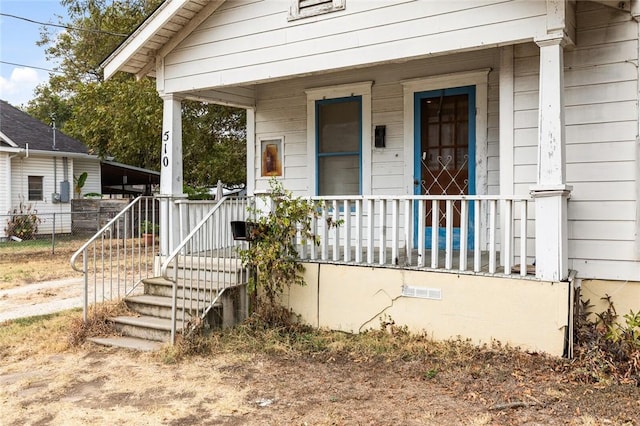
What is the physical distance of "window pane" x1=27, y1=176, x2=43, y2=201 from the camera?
1744cm

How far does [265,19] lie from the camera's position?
227 inches

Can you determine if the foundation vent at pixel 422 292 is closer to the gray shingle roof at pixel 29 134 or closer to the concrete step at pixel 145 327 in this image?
the concrete step at pixel 145 327

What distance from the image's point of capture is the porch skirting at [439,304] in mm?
4332

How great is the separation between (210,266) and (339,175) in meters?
2.23

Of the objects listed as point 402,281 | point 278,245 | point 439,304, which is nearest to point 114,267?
point 278,245

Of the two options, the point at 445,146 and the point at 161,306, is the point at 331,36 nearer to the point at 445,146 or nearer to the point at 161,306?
the point at 445,146

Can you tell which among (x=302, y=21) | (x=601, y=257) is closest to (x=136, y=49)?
(x=302, y=21)

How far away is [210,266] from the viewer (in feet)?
19.4

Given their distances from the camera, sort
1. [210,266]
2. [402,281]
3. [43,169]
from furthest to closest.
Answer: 1. [43,169]
2. [210,266]
3. [402,281]

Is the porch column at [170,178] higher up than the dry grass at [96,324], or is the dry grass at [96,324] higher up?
the porch column at [170,178]

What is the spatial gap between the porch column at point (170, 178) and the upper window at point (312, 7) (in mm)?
1931

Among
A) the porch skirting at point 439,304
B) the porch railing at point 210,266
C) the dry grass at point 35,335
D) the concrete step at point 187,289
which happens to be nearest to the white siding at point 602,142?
the porch skirting at point 439,304

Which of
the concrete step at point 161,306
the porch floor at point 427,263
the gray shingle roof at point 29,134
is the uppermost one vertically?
the gray shingle roof at point 29,134

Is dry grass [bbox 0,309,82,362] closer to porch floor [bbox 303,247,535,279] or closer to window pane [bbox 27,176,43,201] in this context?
porch floor [bbox 303,247,535,279]
